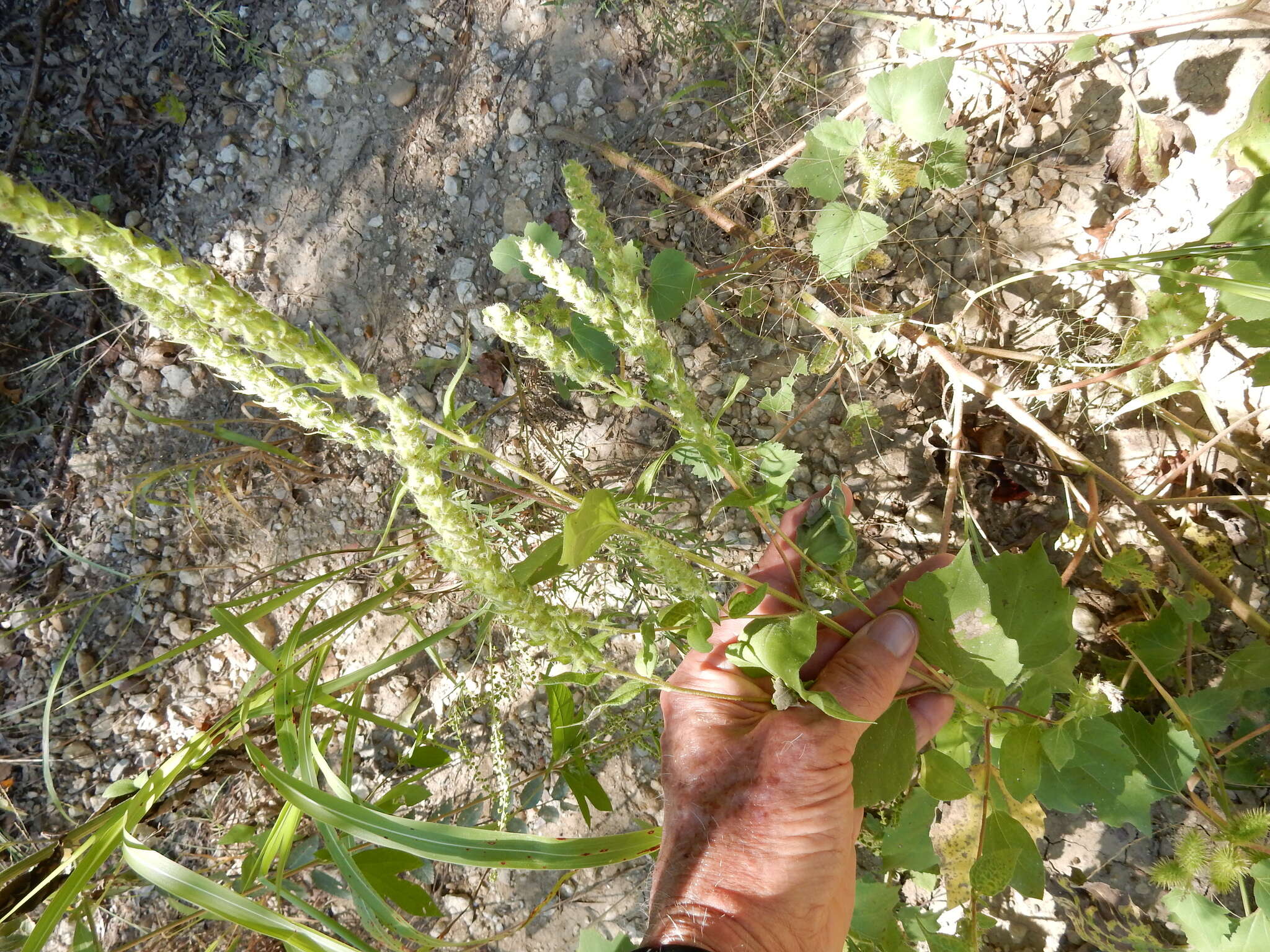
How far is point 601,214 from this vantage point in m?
1.32

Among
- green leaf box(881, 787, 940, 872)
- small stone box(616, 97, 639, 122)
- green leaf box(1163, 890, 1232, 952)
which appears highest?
small stone box(616, 97, 639, 122)

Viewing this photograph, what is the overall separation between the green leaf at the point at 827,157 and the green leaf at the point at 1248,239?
865mm

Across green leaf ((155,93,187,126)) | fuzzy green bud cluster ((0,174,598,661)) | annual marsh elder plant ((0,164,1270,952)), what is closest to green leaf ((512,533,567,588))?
annual marsh elder plant ((0,164,1270,952))

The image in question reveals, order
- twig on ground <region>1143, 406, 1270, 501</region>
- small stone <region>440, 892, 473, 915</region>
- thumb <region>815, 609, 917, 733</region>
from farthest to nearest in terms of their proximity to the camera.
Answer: small stone <region>440, 892, 473, 915</region> → twig on ground <region>1143, 406, 1270, 501</region> → thumb <region>815, 609, 917, 733</region>

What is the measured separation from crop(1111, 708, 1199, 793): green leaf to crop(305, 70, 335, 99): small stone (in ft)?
11.3

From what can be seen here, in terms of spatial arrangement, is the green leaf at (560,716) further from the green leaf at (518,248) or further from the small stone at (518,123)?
the small stone at (518,123)

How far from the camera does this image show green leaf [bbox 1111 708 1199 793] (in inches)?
69.7

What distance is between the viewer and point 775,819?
166 cm

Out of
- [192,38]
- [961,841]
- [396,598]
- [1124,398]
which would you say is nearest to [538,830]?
[396,598]

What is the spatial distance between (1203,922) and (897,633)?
1.05m

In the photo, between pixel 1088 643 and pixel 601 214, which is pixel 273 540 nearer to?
pixel 601 214

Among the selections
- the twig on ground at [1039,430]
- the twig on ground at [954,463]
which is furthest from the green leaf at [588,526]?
the twig on ground at [1039,430]

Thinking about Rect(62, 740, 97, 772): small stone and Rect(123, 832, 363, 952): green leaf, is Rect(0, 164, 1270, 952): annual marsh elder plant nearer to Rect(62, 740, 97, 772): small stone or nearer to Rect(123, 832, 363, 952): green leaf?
Rect(123, 832, 363, 952): green leaf

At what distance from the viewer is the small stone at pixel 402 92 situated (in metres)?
2.85
